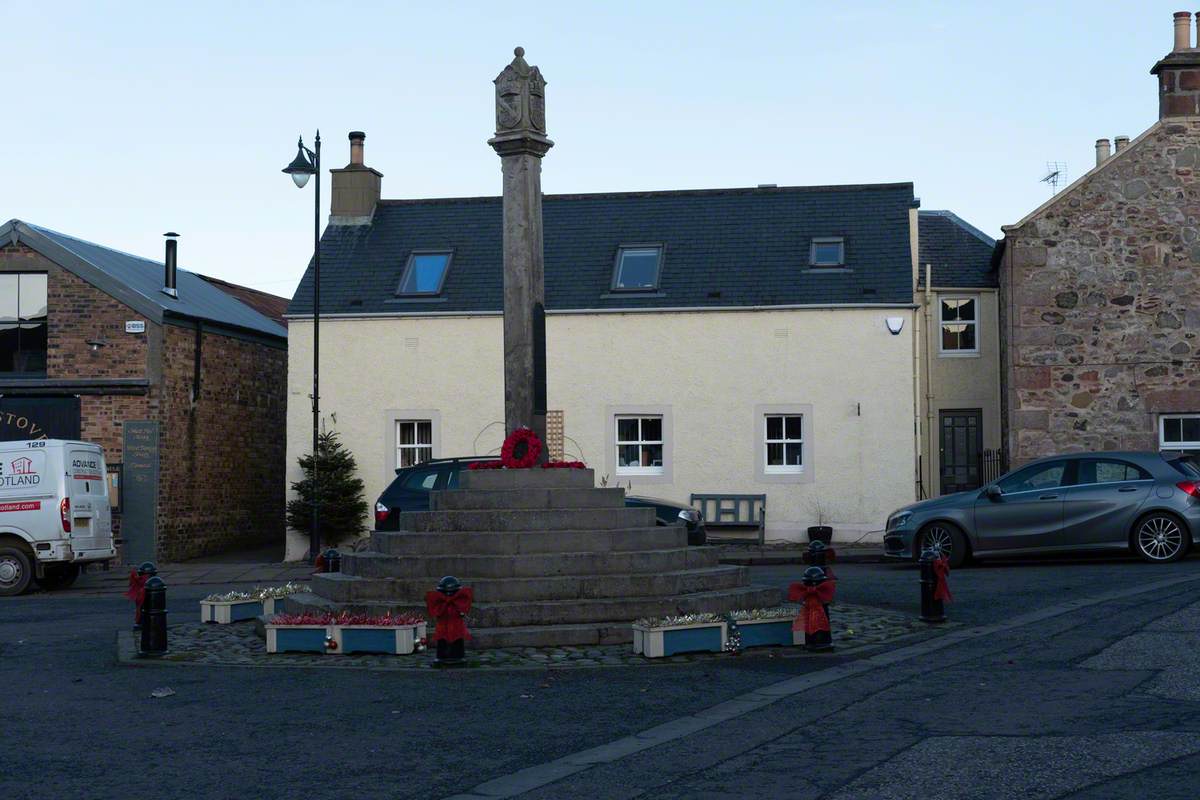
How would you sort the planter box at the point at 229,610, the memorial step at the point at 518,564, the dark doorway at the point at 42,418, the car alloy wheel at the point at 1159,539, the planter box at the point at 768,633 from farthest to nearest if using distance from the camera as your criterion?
the dark doorway at the point at 42,418
the car alloy wheel at the point at 1159,539
the planter box at the point at 229,610
the memorial step at the point at 518,564
the planter box at the point at 768,633

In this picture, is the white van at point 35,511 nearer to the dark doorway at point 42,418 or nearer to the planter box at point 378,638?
the dark doorway at point 42,418

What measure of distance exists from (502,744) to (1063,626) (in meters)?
6.32

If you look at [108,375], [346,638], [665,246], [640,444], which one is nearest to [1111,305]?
[665,246]

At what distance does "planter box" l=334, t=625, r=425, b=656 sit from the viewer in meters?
11.5

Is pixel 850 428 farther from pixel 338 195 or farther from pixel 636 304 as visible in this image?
pixel 338 195

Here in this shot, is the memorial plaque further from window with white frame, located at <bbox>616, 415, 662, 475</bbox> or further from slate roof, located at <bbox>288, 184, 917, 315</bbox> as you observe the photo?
window with white frame, located at <bbox>616, 415, 662, 475</bbox>

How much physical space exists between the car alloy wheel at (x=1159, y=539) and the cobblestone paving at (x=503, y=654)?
6289mm

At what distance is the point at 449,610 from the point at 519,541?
179cm

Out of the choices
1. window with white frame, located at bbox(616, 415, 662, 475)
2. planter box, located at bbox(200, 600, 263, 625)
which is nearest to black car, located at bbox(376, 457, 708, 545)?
planter box, located at bbox(200, 600, 263, 625)

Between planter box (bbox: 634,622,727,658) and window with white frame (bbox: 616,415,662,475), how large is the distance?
50.2ft

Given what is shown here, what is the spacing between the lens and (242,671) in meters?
10.9

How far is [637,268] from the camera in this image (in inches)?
1086

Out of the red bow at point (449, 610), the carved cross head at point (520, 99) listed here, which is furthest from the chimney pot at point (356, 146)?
the red bow at point (449, 610)

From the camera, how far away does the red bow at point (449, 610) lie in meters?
10.7
